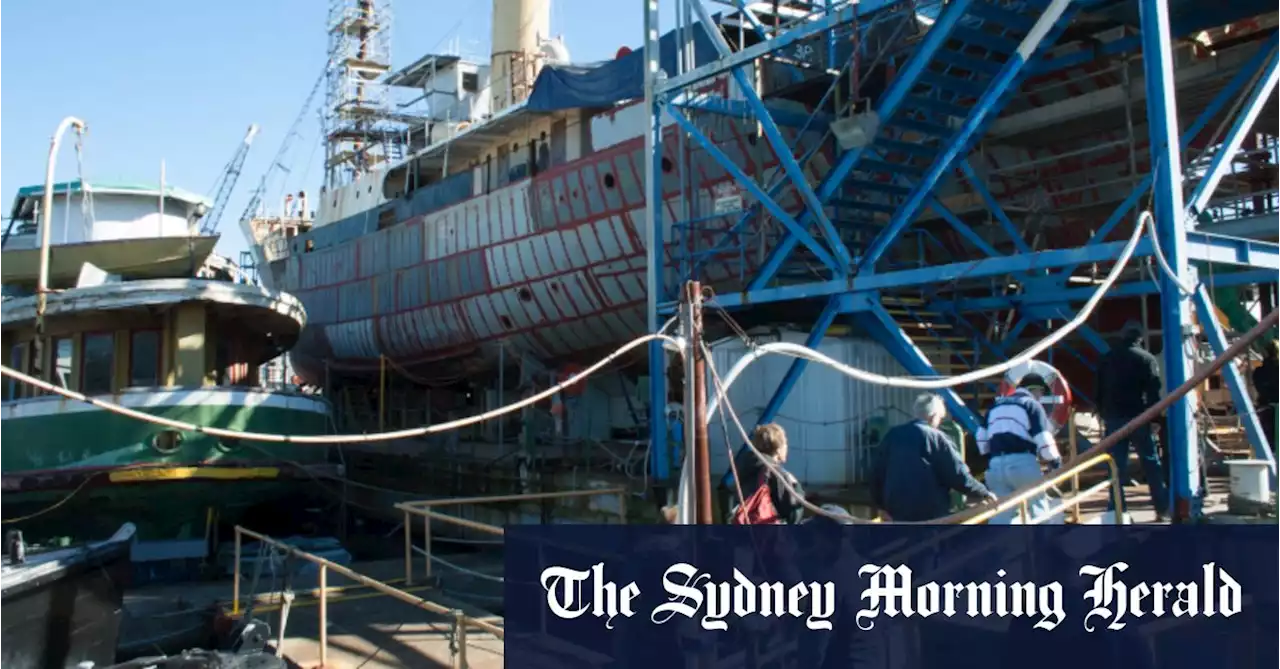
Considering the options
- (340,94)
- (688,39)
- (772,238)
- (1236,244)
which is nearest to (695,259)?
(772,238)

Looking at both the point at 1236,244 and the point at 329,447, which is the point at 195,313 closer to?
the point at 329,447

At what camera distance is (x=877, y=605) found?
4.20 meters

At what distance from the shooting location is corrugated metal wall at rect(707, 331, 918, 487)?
10102 millimetres

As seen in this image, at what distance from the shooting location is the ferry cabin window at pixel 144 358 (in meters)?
13.1

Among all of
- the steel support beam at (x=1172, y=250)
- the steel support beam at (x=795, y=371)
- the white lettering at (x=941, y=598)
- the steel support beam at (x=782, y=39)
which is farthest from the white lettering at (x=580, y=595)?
the steel support beam at (x=782, y=39)

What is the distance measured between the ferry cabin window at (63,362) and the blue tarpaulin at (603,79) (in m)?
7.10

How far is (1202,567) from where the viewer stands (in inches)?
171

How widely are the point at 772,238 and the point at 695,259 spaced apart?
1.57m

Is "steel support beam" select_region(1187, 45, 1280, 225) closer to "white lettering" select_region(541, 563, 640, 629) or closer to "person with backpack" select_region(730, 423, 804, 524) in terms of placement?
"person with backpack" select_region(730, 423, 804, 524)

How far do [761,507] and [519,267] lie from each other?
479 inches

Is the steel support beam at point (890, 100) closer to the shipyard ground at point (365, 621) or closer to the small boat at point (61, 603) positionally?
the shipyard ground at point (365, 621)

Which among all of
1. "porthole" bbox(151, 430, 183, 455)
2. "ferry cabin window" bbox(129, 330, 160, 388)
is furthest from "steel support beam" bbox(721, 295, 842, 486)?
"ferry cabin window" bbox(129, 330, 160, 388)

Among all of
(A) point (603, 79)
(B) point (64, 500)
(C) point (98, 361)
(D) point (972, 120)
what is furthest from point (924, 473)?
(C) point (98, 361)

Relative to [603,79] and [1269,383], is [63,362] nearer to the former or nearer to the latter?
[603,79]
